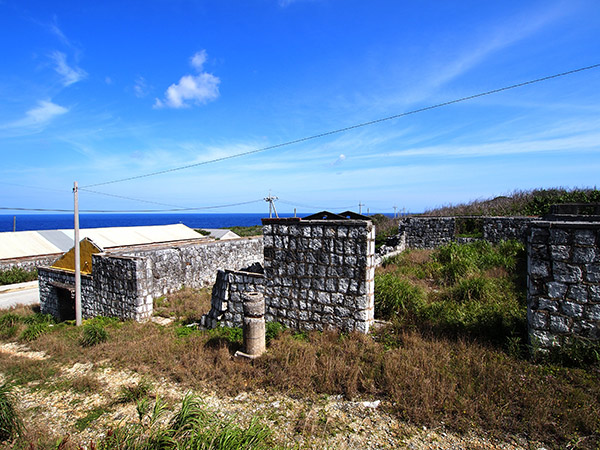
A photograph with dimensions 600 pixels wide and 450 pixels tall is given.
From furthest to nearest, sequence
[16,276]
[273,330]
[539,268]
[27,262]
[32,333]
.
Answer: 1. [27,262]
2. [16,276]
3. [32,333]
4. [273,330]
5. [539,268]

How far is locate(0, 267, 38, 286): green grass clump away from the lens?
20578 mm

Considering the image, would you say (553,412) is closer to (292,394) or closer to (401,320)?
(401,320)

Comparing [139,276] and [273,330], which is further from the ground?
[139,276]

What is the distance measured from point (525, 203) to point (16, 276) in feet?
116

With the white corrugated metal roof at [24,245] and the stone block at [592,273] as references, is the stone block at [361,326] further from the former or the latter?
the white corrugated metal roof at [24,245]

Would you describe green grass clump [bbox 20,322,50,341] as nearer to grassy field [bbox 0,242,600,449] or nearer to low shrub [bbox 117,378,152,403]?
grassy field [bbox 0,242,600,449]

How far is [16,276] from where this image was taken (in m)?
21.2


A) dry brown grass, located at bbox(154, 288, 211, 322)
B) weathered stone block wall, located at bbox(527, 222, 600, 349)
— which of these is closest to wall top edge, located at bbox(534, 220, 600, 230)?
weathered stone block wall, located at bbox(527, 222, 600, 349)

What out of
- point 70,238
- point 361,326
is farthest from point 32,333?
point 70,238

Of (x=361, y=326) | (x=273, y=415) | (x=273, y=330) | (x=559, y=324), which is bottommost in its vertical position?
(x=273, y=415)

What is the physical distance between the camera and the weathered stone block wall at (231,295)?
7.90m

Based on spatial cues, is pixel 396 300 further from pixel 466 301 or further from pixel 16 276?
pixel 16 276

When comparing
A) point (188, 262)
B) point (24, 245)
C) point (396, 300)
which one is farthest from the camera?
point (24, 245)

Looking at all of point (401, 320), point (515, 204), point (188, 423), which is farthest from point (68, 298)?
point (515, 204)
